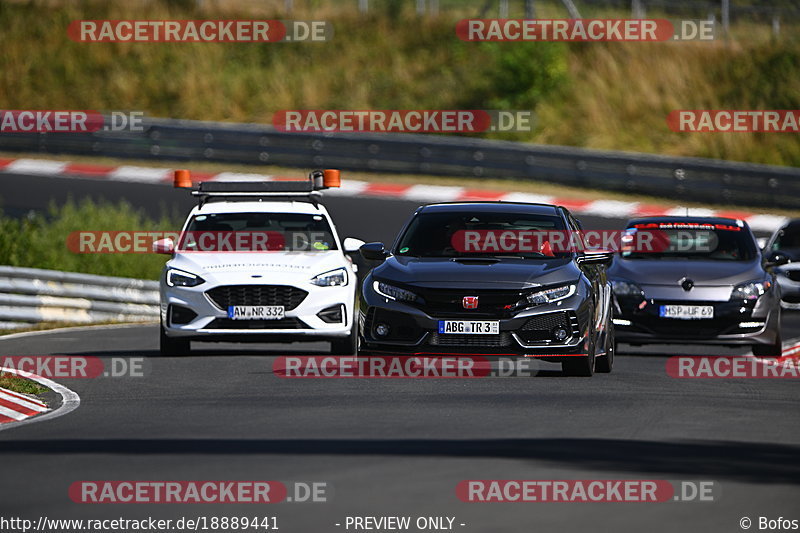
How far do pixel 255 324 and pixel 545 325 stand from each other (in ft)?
12.7

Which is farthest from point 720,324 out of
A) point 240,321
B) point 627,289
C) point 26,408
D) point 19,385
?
point 26,408

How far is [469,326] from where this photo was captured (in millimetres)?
14750

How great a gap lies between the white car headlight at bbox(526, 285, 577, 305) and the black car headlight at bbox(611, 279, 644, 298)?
329 centimetres

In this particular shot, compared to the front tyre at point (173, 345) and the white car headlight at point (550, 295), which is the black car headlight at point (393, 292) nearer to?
the white car headlight at point (550, 295)

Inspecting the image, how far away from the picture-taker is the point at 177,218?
3191cm

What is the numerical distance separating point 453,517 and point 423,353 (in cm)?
664

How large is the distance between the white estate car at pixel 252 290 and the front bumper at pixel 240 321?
0.01m

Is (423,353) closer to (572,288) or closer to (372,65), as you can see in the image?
(572,288)

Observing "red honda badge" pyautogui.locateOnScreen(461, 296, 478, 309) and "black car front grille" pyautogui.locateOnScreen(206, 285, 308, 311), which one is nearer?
"red honda badge" pyautogui.locateOnScreen(461, 296, 478, 309)

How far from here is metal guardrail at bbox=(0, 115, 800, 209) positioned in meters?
32.9

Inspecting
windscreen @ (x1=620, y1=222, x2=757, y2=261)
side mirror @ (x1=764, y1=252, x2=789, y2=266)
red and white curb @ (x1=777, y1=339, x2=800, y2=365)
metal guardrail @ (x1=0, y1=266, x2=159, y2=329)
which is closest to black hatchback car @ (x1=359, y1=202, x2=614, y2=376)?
windscreen @ (x1=620, y1=222, x2=757, y2=261)

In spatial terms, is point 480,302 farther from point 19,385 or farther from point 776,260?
point 776,260

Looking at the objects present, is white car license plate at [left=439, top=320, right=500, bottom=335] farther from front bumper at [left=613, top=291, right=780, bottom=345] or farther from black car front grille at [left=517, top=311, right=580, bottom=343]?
front bumper at [left=613, top=291, right=780, bottom=345]

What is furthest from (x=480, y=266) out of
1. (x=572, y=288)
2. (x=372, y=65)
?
(x=372, y=65)
